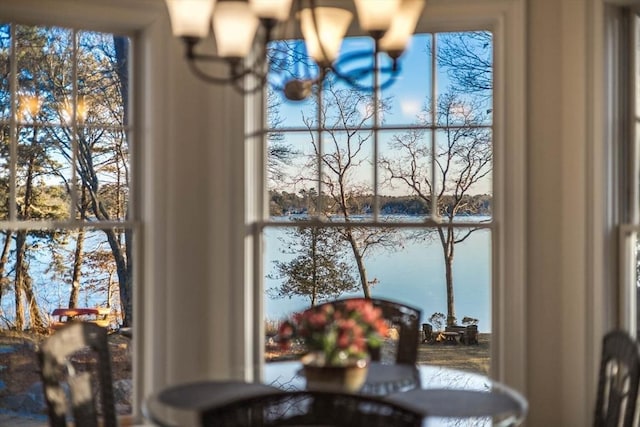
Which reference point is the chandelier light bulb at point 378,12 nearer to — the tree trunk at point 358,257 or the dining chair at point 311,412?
the dining chair at point 311,412

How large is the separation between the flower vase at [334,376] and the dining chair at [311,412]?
0.23 meters

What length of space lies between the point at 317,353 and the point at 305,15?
111 cm

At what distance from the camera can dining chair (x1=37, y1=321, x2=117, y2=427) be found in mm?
2268

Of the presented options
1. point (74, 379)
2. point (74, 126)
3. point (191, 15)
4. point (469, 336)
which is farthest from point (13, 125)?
point (469, 336)

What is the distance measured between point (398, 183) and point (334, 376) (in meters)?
1.53

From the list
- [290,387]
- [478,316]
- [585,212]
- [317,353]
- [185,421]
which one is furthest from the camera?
[478,316]

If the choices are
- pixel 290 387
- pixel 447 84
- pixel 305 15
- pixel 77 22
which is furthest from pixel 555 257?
pixel 77 22

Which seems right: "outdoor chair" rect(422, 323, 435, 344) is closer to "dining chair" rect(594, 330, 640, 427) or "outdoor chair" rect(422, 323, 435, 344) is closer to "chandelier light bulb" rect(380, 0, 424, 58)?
"dining chair" rect(594, 330, 640, 427)

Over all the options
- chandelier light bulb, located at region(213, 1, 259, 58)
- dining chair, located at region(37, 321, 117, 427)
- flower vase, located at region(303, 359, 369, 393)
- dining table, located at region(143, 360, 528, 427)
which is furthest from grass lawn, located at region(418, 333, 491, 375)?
chandelier light bulb, located at region(213, 1, 259, 58)

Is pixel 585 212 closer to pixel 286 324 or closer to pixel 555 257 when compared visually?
pixel 555 257

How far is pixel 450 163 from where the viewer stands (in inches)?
151

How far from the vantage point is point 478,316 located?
13.3 feet

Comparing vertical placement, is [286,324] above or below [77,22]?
below

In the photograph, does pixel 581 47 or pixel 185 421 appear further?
pixel 581 47
